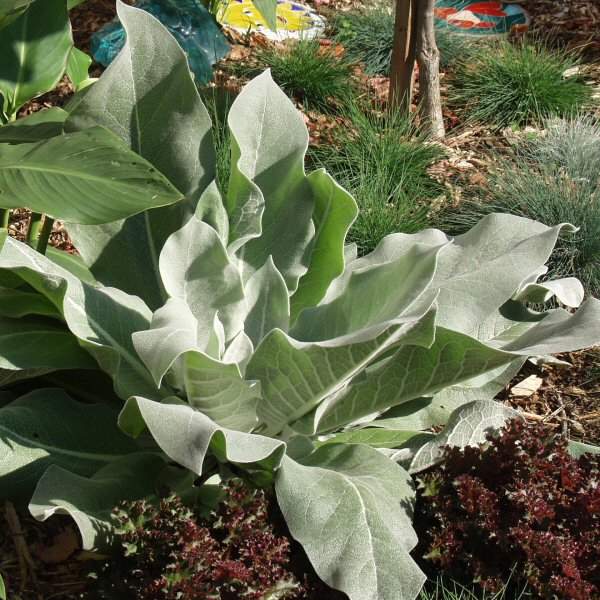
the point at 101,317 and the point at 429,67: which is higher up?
the point at 101,317

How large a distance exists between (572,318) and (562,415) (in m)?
0.80

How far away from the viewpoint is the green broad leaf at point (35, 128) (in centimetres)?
232

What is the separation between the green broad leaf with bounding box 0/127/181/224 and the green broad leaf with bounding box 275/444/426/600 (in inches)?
25.4

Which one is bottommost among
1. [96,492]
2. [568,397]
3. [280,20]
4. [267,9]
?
[568,397]

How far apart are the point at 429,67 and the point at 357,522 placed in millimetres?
2631

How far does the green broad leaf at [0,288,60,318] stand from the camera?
2119 mm

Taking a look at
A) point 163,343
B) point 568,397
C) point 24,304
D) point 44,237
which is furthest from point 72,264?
point 568,397

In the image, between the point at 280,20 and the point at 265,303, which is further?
the point at 280,20

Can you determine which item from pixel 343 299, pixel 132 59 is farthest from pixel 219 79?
pixel 343 299

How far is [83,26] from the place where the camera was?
16.8 ft

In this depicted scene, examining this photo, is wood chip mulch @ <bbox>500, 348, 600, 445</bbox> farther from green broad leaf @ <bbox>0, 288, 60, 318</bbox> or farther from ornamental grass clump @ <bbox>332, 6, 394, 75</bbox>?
ornamental grass clump @ <bbox>332, 6, 394, 75</bbox>

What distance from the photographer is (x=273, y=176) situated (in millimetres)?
2297

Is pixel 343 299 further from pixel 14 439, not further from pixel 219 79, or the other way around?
pixel 219 79

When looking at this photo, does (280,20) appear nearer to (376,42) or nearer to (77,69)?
(376,42)
